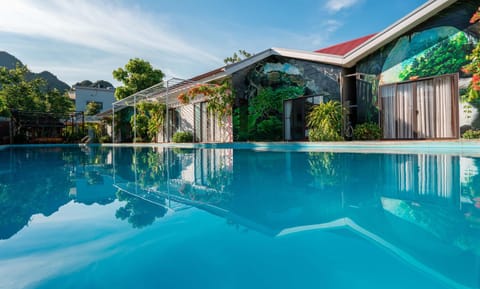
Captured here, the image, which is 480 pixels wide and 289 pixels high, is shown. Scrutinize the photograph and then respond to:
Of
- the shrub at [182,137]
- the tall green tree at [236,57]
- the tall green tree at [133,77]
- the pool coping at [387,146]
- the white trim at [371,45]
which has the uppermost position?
the tall green tree at [236,57]

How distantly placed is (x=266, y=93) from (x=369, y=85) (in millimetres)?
4256

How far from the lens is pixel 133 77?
19047mm

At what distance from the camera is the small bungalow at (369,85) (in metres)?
7.33

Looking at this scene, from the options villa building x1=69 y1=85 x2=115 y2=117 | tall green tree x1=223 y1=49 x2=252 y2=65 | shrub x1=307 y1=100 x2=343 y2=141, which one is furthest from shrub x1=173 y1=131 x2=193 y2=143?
villa building x1=69 y1=85 x2=115 y2=117

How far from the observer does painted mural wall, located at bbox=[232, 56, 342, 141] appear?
1094 cm

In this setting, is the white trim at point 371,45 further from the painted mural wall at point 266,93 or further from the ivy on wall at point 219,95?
the ivy on wall at point 219,95

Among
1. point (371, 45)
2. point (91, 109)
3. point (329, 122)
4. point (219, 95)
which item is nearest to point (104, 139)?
Result: point (91, 109)

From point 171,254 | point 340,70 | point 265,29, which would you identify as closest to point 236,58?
point 265,29

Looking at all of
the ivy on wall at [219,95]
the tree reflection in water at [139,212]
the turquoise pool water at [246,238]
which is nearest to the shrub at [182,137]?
the ivy on wall at [219,95]

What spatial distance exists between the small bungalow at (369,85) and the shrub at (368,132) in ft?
0.77

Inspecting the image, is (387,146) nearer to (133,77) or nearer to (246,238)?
(246,238)

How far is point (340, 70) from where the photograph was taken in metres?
9.53

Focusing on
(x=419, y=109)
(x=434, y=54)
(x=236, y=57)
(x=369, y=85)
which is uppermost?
(x=236, y=57)

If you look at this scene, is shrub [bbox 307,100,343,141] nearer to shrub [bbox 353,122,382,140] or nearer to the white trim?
shrub [bbox 353,122,382,140]
